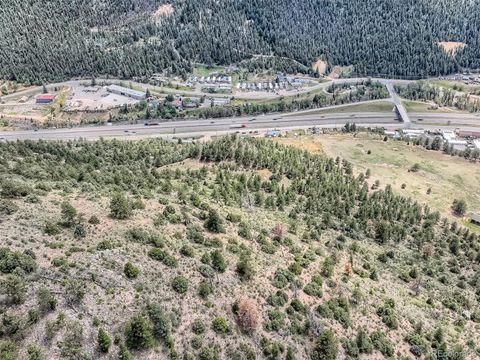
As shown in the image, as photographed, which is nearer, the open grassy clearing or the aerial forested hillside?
the aerial forested hillside

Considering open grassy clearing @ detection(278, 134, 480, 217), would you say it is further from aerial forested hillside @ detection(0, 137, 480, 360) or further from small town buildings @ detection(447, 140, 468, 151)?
aerial forested hillside @ detection(0, 137, 480, 360)

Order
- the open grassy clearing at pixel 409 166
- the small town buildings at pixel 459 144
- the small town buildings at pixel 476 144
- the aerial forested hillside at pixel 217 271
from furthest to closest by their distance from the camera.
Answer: the small town buildings at pixel 476 144 < the small town buildings at pixel 459 144 < the open grassy clearing at pixel 409 166 < the aerial forested hillside at pixel 217 271

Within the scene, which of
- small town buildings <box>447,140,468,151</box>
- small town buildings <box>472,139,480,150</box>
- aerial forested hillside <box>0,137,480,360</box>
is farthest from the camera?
small town buildings <box>472,139,480,150</box>

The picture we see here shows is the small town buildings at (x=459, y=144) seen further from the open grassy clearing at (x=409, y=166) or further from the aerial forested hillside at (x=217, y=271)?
the aerial forested hillside at (x=217, y=271)

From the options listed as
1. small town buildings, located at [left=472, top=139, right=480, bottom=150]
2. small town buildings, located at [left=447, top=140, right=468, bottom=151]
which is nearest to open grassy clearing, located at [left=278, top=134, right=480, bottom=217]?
small town buildings, located at [left=447, top=140, right=468, bottom=151]

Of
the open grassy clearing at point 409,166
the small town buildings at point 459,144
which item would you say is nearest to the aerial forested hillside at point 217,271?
the open grassy clearing at point 409,166

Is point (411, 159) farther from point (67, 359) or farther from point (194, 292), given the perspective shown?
point (67, 359)
